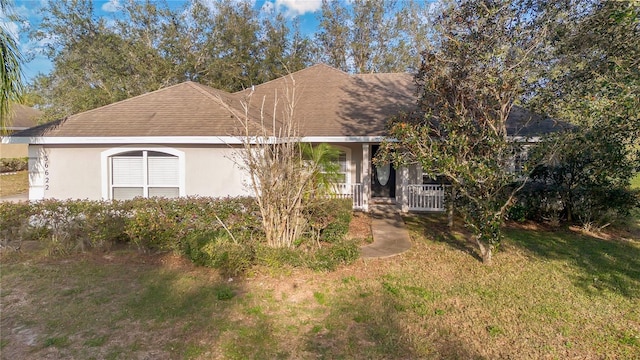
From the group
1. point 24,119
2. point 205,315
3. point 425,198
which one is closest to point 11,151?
point 24,119

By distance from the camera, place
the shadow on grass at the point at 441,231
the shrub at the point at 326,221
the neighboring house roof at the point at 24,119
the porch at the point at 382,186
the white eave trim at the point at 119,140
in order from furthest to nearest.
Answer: the neighboring house roof at the point at 24,119 → the porch at the point at 382,186 → the white eave trim at the point at 119,140 → the shadow on grass at the point at 441,231 → the shrub at the point at 326,221

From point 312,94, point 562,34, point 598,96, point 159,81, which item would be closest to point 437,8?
point 562,34

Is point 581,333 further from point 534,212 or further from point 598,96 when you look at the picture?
point 534,212

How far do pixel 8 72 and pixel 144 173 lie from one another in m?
Answer: 3.67

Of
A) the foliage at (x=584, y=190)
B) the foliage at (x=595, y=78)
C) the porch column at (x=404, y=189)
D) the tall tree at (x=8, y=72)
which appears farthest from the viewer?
the porch column at (x=404, y=189)

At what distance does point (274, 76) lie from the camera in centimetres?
2473

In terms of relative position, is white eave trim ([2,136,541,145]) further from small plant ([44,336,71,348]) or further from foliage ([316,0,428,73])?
foliage ([316,0,428,73])

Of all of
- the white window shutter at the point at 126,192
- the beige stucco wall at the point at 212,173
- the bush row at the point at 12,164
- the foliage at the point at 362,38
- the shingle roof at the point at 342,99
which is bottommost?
the white window shutter at the point at 126,192

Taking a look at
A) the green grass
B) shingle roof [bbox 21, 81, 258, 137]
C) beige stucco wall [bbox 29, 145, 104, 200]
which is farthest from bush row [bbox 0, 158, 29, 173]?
the green grass

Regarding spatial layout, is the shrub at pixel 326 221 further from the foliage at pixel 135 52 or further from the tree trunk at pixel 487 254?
the foliage at pixel 135 52

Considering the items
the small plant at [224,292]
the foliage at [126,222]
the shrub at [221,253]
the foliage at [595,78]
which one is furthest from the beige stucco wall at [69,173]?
the foliage at [595,78]

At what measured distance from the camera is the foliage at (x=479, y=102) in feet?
20.3

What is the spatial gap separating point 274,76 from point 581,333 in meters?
23.1

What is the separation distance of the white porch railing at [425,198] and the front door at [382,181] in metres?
1.46
